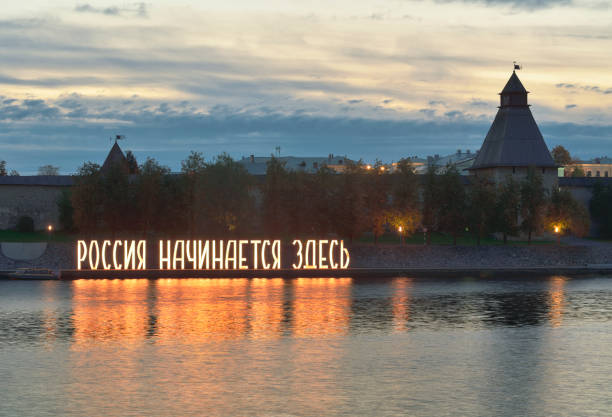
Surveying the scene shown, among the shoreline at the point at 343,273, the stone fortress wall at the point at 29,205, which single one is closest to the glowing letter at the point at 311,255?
the shoreline at the point at 343,273

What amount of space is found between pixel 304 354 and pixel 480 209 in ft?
140

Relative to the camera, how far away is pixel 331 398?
17.4 metres

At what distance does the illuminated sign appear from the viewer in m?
52.9

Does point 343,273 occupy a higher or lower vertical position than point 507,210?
lower

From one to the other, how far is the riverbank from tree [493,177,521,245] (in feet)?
10.9

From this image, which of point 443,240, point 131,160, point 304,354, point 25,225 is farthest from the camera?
point 131,160

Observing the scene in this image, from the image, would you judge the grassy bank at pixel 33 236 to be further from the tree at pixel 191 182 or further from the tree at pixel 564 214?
the tree at pixel 564 214

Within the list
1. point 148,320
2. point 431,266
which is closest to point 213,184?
point 431,266

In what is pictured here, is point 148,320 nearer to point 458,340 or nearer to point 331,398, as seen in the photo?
point 458,340

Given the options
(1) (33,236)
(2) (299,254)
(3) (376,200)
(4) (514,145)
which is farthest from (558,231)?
(1) (33,236)

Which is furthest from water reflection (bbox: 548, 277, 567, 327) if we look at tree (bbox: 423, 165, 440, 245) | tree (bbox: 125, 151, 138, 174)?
tree (bbox: 125, 151, 138, 174)

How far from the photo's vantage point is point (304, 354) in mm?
23078

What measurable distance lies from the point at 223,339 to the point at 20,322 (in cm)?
955

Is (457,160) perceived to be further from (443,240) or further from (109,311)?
(109,311)
